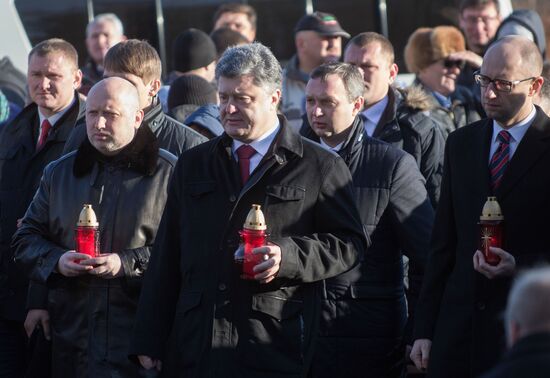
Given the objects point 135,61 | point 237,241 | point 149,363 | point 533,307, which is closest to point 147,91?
point 135,61

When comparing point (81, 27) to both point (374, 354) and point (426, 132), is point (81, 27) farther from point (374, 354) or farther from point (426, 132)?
point (374, 354)

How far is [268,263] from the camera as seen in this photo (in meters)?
5.43

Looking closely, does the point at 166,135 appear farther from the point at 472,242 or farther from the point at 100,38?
the point at 100,38

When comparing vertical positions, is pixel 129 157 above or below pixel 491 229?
above

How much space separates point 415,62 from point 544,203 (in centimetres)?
480

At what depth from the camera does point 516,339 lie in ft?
11.2

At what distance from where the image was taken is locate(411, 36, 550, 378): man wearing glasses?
568 centimetres

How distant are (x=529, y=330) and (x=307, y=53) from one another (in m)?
7.46

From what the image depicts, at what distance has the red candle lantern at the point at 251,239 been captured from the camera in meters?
5.42

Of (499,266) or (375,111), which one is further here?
(375,111)

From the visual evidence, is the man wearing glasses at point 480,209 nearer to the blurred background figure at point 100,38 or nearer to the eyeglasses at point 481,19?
the eyeglasses at point 481,19

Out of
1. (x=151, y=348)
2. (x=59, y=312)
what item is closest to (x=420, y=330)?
(x=151, y=348)

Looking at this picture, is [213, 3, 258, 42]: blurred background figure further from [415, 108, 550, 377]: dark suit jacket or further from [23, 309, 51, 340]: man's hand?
[415, 108, 550, 377]: dark suit jacket

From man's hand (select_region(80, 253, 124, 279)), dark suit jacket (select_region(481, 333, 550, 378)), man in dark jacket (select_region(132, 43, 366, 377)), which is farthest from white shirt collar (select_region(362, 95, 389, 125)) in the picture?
dark suit jacket (select_region(481, 333, 550, 378))
